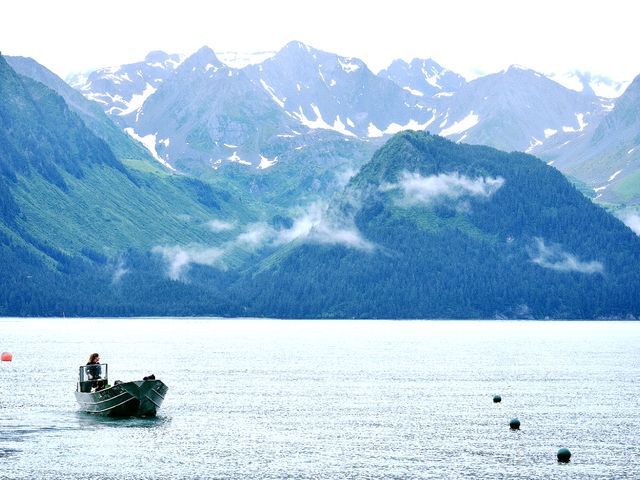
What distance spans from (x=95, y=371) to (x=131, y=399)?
1016cm

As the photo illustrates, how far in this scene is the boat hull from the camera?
14325 centimetres

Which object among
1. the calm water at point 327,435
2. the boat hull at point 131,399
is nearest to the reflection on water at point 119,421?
the calm water at point 327,435

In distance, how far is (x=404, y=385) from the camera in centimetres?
19625

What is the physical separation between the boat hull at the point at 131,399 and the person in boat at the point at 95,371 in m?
4.36

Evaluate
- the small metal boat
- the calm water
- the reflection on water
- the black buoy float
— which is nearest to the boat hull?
the small metal boat

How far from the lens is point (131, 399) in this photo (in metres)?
144

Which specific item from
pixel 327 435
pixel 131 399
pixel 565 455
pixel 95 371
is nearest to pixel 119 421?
pixel 131 399

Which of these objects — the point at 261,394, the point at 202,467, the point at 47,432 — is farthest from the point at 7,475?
the point at 261,394

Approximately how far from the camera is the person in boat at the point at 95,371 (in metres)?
152

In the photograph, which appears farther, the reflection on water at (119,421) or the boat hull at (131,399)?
the boat hull at (131,399)

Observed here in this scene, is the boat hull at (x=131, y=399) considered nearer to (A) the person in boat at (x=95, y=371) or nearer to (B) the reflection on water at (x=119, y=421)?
(B) the reflection on water at (x=119, y=421)

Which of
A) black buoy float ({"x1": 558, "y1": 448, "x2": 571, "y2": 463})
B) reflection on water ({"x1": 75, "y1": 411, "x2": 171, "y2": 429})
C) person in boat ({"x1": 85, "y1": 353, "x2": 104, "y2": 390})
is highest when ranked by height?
person in boat ({"x1": 85, "y1": 353, "x2": 104, "y2": 390})

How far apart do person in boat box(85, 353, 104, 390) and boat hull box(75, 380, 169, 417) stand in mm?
4358

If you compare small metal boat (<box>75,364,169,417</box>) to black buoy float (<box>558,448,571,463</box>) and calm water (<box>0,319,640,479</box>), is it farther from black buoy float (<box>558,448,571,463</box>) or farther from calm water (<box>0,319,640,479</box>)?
black buoy float (<box>558,448,571,463</box>)
